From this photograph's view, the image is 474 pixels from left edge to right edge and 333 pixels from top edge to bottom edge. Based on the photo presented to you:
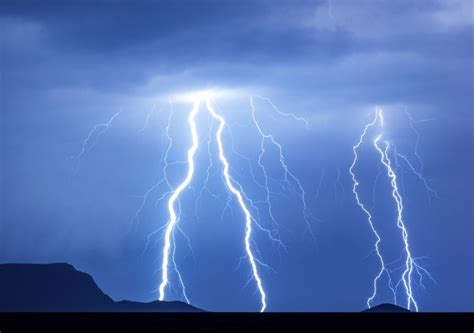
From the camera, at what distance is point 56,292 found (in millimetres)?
51406

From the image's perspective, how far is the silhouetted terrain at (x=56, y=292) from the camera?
163ft

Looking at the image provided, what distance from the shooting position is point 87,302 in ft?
165

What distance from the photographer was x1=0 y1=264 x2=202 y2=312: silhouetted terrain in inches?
1960
